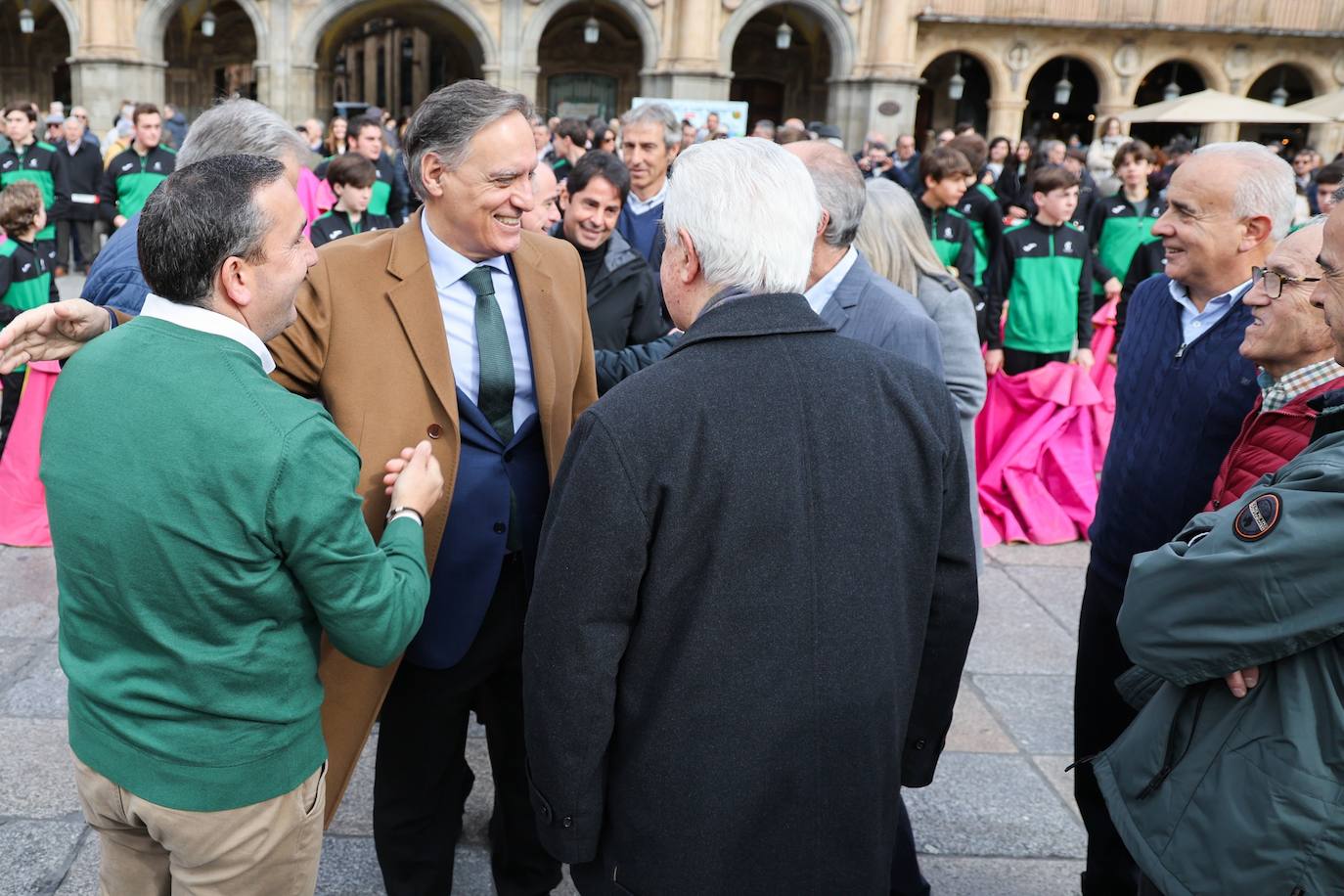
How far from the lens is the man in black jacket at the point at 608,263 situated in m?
3.94

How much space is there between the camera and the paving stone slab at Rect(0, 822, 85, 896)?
2.94 meters

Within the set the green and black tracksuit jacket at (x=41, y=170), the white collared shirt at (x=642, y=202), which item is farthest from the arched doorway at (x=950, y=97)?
the white collared shirt at (x=642, y=202)

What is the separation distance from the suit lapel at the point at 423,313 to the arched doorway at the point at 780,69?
95.0 ft

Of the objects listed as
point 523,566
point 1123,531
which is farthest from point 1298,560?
point 523,566

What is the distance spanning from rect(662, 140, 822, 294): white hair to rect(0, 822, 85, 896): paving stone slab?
2438 millimetres

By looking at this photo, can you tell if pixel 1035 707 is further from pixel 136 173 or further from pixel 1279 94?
pixel 1279 94

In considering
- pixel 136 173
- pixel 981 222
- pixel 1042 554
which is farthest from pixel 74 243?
pixel 1042 554

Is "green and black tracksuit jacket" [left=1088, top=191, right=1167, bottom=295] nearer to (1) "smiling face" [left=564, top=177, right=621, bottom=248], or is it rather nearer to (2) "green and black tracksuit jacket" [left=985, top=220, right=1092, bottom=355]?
(2) "green and black tracksuit jacket" [left=985, top=220, right=1092, bottom=355]

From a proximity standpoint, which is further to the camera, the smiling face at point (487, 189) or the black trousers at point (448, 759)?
the black trousers at point (448, 759)

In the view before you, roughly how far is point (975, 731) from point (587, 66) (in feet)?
95.8

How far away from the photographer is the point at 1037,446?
6.46 metres

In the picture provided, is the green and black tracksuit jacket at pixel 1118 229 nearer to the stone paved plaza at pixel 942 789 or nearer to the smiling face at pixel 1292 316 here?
the stone paved plaza at pixel 942 789

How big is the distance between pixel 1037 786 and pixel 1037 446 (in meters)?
3.14

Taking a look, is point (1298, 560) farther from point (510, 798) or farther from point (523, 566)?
point (510, 798)
